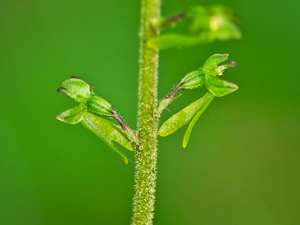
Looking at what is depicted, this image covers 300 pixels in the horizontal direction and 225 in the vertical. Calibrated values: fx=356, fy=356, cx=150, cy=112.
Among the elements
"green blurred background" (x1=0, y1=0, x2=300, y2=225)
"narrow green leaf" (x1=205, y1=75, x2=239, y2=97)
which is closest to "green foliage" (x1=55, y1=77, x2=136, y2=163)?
"narrow green leaf" (x1=205, y1=75, x2=239, y2=97)

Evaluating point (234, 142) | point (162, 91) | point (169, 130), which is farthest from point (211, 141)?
point (169, 130)

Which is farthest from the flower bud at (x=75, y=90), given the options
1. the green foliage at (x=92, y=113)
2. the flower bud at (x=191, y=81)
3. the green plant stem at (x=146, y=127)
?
the flower bud at (x=191, y=81)

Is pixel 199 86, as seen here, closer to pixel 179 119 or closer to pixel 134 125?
pixel 179 119

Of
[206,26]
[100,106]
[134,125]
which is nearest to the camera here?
[206,26]

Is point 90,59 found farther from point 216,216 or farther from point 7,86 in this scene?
point 216,216

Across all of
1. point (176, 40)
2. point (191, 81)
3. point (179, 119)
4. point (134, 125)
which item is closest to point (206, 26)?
point (176, 40)

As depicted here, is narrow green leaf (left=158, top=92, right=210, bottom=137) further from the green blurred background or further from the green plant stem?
the green blurred background
